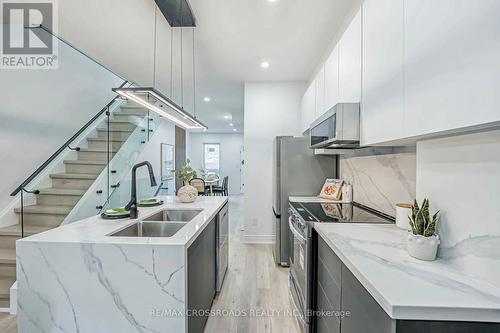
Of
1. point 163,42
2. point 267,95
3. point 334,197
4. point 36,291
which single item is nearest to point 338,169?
point 334,197

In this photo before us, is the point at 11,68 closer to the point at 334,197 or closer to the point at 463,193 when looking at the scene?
the point at 334,197

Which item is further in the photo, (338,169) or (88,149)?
(88,149)

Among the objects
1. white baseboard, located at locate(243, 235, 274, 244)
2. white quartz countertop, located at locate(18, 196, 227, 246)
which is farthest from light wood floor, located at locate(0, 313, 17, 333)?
white baseboard, located at locate(243, 235, 274, 244)

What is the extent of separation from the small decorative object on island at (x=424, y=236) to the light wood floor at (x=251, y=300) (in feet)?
4.72

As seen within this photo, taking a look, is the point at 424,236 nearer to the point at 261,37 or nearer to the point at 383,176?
the point at 383,176

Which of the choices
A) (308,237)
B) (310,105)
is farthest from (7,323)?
(310,105)

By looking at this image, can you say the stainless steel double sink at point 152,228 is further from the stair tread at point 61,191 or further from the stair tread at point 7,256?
the stair tread at point 61,191

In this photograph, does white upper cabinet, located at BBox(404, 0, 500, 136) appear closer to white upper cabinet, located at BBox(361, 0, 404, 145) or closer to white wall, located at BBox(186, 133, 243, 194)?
white upper cabinet, located at BBox(361, 0, 404, 145)

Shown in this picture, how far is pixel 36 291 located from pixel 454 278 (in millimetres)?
2083

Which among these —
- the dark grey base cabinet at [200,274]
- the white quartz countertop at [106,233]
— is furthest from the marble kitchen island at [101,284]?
the dark grey base cabinet at [200,274]

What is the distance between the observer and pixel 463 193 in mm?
1000

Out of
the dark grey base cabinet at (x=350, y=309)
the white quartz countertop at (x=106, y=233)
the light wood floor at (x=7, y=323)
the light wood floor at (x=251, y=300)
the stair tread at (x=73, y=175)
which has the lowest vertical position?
the light wood floor at (x=7, y=323)

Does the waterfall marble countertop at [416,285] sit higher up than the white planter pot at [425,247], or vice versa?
the white planter pot at [425,247]

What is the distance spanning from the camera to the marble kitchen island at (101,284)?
132 centimetres
